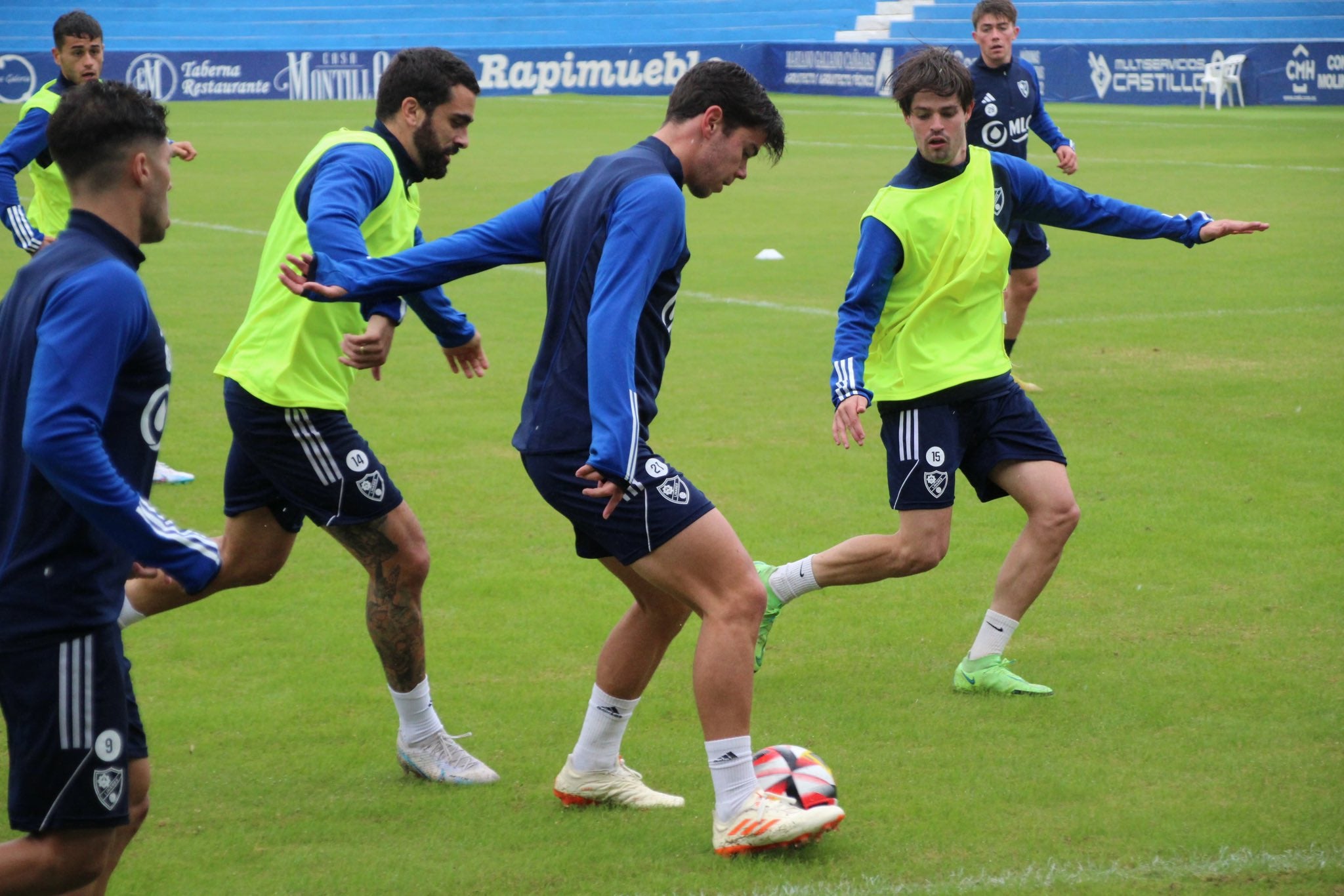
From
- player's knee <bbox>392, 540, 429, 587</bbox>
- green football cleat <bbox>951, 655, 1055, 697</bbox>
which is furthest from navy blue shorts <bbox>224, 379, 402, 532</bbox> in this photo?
green football cleat <bbox>951, 655, 1055, 697</bbox>

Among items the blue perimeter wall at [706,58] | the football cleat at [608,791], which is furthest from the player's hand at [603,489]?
the blue perimeter wall at [706,58]

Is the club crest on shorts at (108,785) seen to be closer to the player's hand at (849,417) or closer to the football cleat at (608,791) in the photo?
the football cleat at (608,791)

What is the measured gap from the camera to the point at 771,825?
13.8 ft

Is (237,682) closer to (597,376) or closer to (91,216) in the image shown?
(597,376)

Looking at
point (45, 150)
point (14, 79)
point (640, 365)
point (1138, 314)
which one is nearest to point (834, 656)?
point (640, 365)

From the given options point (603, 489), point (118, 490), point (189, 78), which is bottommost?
point (189, 78)

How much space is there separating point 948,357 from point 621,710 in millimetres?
1809

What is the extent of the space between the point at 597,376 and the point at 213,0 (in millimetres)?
51999

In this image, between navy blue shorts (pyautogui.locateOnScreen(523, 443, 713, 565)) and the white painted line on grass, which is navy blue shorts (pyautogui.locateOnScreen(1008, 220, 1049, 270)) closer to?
navy blue shorts (pyautogui.locateOnScreen(523, 443, 713, 565))

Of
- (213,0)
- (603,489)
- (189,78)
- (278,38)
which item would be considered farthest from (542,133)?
(603,489)

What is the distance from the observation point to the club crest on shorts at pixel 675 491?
4180 millimetres

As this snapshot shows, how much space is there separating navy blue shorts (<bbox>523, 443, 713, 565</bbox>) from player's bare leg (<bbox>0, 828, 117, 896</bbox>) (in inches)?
57.9

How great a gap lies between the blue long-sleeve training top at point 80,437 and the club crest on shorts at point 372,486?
4.75 ft

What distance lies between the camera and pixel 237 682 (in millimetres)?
5766
